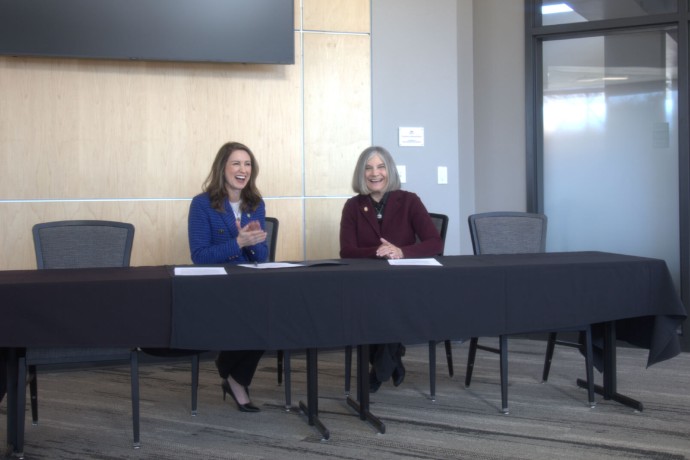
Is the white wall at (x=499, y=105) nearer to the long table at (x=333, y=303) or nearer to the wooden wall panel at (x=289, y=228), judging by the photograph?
the wooden wall panel at (x=289, y=228)

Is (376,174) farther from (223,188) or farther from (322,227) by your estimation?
(322,227)

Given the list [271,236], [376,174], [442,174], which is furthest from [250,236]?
[442,174]

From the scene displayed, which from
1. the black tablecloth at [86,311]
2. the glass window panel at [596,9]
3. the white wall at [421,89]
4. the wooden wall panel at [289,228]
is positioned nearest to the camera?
the black tablecloth at [86,311]

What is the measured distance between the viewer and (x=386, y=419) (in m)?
4.05

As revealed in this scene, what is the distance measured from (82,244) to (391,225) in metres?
1.69

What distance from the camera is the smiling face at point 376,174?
464cm

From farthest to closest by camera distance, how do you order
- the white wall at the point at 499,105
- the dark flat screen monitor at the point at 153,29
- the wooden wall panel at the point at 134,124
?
the white wall at the point at 499,105 < the wooden wall panel at the point at 134,124 < the dark flat screen monitor at the point at 153,29

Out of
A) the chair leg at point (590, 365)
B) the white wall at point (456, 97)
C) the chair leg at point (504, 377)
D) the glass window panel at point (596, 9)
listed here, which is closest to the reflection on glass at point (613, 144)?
the glass window panel at point (596, 9)

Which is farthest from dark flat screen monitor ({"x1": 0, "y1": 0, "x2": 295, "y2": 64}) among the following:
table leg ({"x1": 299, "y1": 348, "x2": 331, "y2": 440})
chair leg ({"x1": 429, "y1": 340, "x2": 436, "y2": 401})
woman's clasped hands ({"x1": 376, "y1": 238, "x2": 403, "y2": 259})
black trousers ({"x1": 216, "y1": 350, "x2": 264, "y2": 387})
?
table leg ({"x1": 299, "y1": 348, "x2": 331, "y2": 440})

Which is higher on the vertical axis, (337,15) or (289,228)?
(337,15)

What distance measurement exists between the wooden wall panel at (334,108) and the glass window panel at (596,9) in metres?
1.47

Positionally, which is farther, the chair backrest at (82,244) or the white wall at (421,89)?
the white wall at (421,89)

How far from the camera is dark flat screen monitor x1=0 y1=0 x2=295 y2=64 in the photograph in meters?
5.02

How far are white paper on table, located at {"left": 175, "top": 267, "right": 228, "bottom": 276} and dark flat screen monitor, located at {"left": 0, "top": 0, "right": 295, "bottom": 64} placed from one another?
2126 mm
